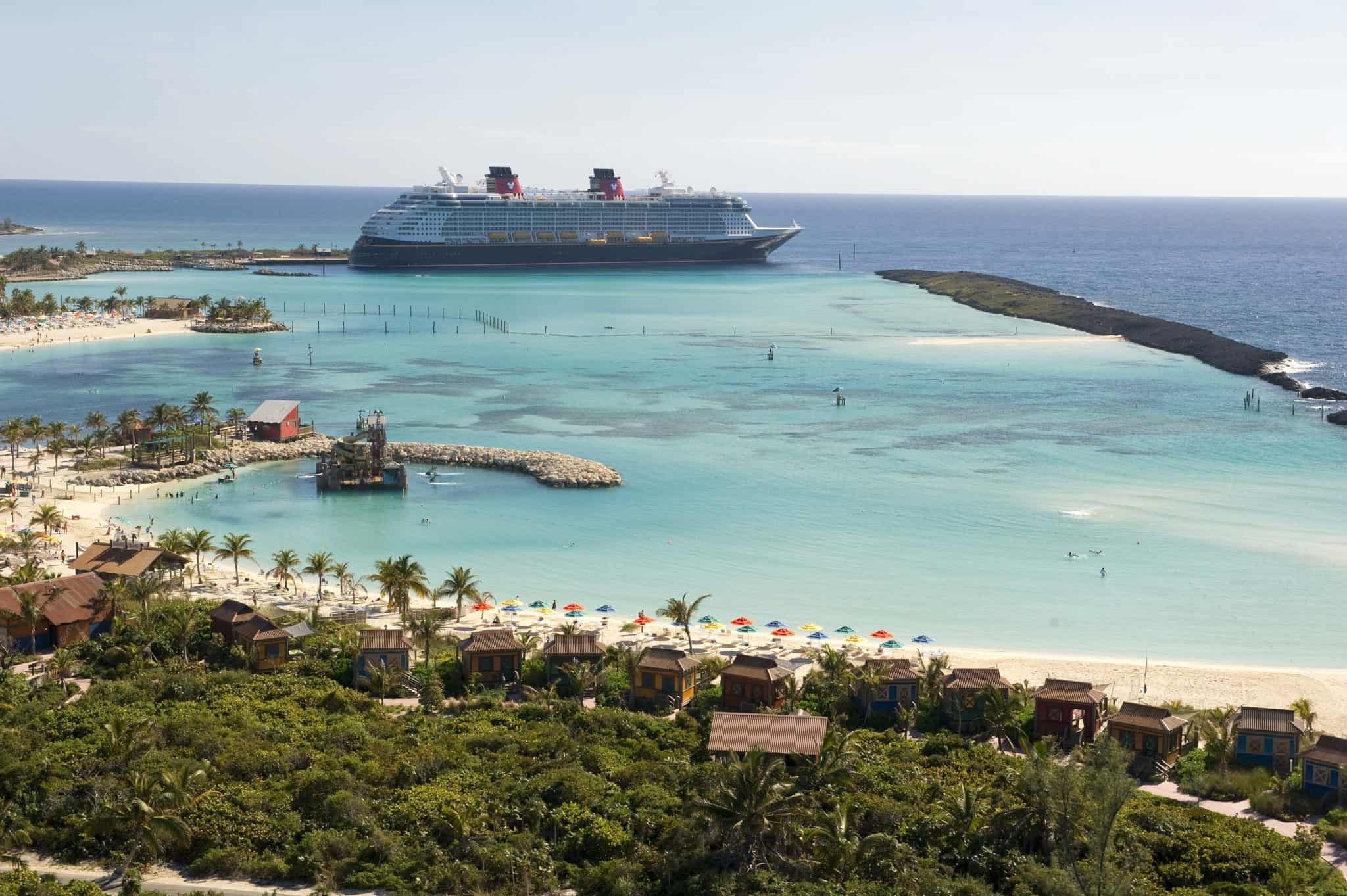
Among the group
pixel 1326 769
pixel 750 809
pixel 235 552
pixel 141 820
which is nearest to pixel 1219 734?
Answer: pixel 1326 769

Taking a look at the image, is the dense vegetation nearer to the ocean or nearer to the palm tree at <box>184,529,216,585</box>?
the palm tree at <box>184,529,216,585</box>

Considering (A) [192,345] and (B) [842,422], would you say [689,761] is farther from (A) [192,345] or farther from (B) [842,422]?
(A) [192,345]

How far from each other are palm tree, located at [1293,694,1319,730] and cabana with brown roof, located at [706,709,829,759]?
32.0 ft

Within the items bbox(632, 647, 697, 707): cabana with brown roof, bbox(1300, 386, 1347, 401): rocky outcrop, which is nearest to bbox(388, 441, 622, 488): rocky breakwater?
bbox(632, 647, 697, 707): cabana with brown roof

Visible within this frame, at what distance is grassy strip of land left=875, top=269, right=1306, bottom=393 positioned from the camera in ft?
253

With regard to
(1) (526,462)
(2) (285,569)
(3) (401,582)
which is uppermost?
(1) (526,462)

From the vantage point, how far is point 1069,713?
1045 inches

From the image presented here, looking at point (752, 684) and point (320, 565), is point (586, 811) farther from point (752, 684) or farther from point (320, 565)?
point (320, 565)

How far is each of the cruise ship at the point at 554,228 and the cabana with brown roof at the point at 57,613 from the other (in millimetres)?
106535

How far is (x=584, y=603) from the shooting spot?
35.6 meters

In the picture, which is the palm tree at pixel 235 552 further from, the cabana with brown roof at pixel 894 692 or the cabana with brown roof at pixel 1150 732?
the cabana with brown roof at pixel 1150 732

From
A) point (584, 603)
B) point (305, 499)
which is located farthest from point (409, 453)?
point (584, 603)

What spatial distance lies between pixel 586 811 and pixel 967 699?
9.13m

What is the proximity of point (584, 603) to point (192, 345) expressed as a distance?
56329mm
